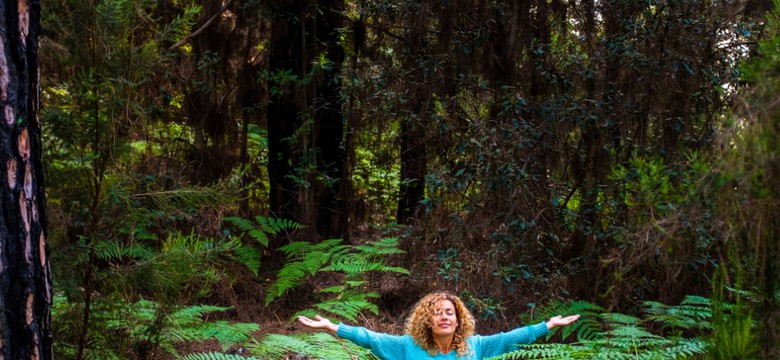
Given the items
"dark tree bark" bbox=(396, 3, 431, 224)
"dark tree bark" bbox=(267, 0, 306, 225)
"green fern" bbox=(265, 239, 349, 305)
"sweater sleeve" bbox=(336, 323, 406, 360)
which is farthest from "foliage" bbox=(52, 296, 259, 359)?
"dark tree bark" bbox=(267, 0, 306, 225)

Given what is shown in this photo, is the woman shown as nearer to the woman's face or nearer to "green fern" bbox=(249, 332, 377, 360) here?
the woman's face

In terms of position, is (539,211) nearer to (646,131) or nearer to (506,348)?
(646,131)

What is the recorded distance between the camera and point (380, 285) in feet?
25.7

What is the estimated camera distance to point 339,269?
7.47 m

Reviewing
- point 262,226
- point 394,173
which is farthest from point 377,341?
point 394,173

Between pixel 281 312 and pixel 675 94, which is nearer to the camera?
pixel 675 94

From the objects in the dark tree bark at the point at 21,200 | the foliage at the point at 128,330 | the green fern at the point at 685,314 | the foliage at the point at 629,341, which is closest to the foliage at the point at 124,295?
the foliage at the point at 128,330

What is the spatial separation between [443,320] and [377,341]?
1.33ft

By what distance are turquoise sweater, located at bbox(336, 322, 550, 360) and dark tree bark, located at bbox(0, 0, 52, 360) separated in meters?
1.75

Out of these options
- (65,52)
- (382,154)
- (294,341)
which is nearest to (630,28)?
(382,154)

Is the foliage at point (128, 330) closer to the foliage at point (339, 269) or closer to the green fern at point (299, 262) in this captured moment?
the foliage at point (339, 269)

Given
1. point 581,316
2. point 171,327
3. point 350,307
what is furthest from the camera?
point 350,307

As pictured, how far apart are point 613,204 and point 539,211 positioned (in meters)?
0.64

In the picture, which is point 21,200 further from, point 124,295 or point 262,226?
point 262,226
